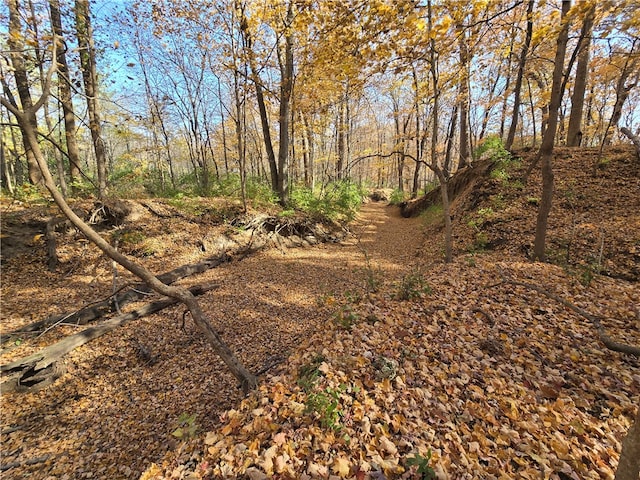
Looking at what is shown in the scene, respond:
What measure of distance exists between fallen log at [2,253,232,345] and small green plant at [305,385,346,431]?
271 cm

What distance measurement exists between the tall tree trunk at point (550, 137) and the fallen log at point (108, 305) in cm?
724

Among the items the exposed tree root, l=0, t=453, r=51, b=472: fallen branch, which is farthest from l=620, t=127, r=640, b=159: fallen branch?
l=0, t=453, r=51, b=472: fallen branch

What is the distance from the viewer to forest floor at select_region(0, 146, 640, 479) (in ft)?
7.74

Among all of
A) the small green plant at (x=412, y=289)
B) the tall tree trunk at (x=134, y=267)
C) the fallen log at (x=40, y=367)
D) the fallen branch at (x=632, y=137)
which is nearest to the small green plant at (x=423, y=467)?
the tall tree trunk at (x=134, y=267)

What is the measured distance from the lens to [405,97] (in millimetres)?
25453

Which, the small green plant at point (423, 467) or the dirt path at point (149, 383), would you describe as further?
the dirt path at point (149, 383)

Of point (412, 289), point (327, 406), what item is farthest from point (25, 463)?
point (412, 289)

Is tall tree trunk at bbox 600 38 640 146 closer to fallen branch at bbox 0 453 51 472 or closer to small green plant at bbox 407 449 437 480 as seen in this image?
small green plant at bbox 407 449 437 480

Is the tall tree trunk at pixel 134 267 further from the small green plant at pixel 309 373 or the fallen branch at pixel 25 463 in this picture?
the fallen branch at pixel 25 463

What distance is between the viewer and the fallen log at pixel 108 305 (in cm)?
499

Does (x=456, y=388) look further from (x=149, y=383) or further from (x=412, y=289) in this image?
A: (x=149, y=383)

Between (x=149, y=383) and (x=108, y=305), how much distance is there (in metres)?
2.77

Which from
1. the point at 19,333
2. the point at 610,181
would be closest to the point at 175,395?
the point at 19,333

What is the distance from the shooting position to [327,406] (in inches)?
104
